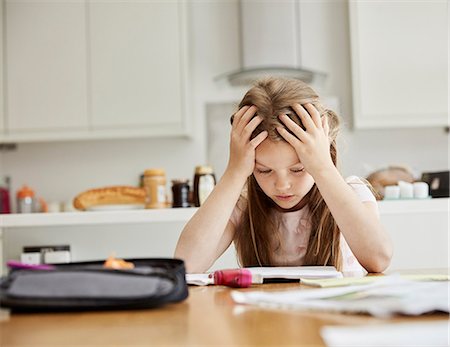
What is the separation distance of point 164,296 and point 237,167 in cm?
66

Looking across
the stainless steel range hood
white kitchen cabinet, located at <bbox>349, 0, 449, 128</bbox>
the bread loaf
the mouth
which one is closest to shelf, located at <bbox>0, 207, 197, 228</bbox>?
the bread loaf

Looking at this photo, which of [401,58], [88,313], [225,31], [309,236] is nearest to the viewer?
[88,313]

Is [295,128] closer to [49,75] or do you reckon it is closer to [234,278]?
[234,278]

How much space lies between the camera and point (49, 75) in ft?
11.3

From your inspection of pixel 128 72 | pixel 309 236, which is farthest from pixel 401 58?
pixel 309 236

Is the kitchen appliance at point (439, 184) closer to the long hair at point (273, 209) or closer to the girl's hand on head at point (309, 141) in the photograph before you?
the long hair at point (273, 209)

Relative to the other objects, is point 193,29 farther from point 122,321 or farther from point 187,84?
point 122,321

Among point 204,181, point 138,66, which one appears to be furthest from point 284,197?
point 138,66

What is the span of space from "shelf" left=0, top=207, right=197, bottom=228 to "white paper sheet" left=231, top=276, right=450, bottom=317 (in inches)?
73.5

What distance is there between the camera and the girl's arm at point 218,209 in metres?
1.36

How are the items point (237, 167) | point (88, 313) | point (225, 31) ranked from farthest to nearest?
point (225, 31), point (237, 167), point (88, 313)

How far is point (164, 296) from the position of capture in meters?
0.74

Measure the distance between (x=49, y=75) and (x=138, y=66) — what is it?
459 millimetres

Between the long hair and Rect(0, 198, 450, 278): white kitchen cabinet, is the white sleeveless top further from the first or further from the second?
Rect(0, 198, 450, 278): white kitchen cabinet
